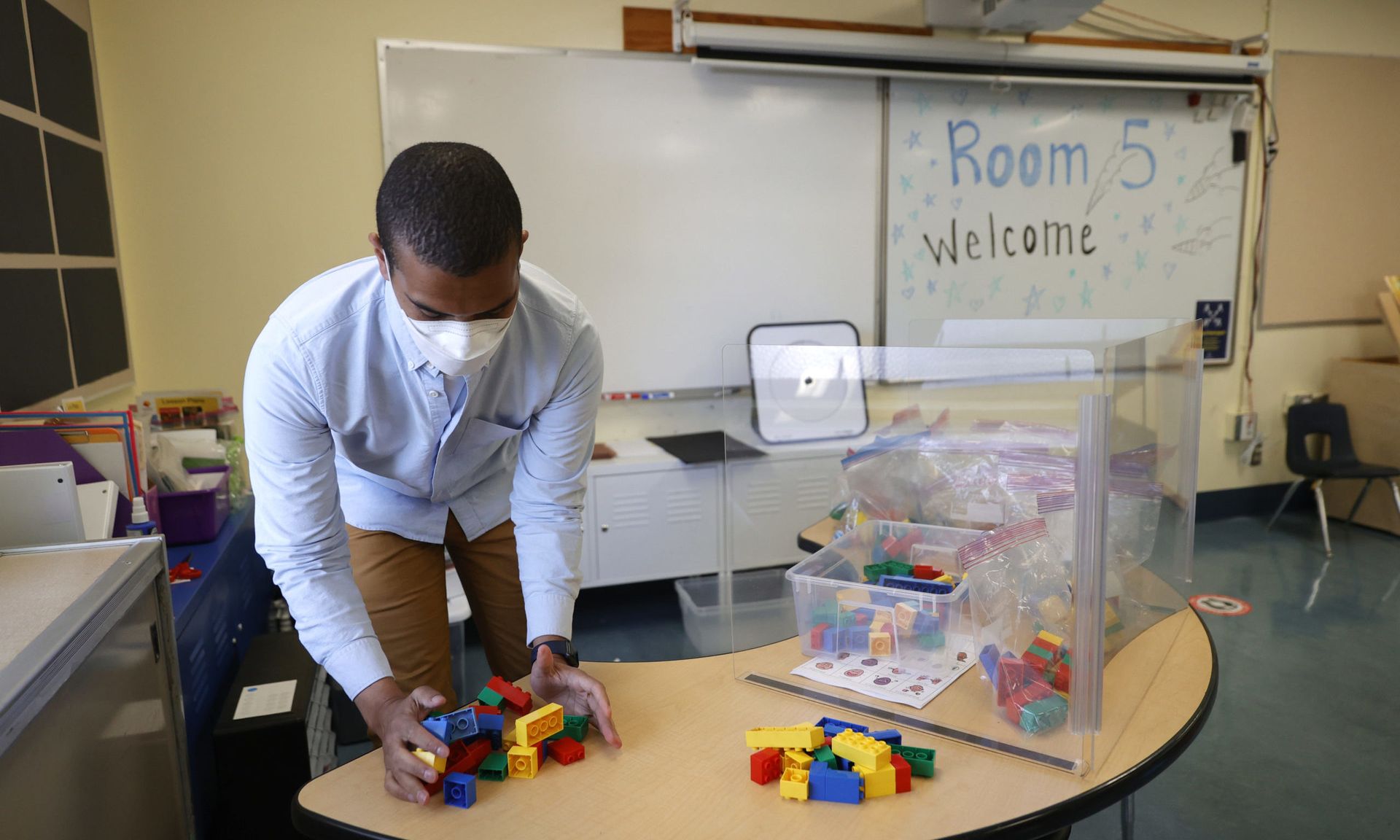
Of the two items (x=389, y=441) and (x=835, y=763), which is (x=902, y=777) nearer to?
(x=835, y=763)

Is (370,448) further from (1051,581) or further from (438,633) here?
(1051,581)

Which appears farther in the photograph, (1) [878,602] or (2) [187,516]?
(2) [187,516]

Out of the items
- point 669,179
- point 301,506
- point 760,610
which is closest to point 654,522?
point 669,179

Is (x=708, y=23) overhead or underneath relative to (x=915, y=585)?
overhead

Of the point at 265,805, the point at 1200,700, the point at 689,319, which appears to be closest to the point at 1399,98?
Result: the point at 689,319

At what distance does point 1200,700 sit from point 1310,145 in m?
4.14

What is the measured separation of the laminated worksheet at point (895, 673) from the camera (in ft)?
4.09

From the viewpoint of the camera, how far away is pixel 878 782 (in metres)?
1.02

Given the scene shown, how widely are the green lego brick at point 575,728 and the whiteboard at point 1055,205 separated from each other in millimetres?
2723

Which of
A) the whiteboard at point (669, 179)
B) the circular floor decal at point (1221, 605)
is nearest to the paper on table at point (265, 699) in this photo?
the whiteboard at point (669, 179)

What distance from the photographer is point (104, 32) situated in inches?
111

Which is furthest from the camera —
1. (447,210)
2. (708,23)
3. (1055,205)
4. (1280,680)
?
(1055,205)

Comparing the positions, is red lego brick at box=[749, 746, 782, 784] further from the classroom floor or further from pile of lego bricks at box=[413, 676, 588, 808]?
the classroom floor

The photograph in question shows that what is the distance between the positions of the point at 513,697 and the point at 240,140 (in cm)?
257
